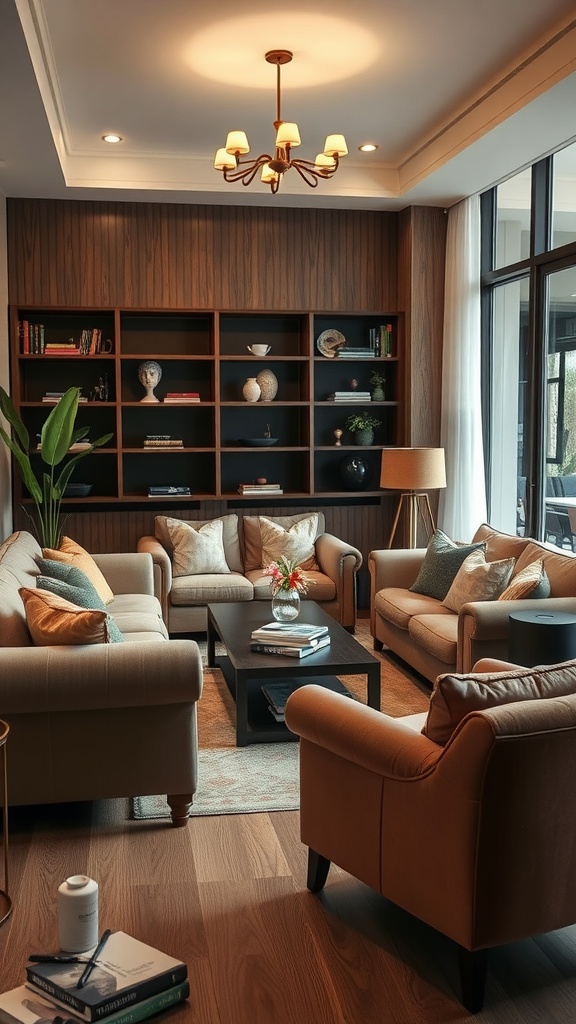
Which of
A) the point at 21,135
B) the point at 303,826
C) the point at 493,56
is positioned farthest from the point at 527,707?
the point at 21,135

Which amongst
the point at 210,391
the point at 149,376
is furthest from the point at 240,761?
the point at 210,391

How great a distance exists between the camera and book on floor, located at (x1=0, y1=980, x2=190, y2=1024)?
216 cm

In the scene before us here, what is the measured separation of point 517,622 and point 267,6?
9.20 feet

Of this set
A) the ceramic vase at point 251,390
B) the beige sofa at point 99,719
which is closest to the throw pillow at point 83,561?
the beige sofa at point 99,719

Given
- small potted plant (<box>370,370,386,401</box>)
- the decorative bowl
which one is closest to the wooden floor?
the decorative bowl

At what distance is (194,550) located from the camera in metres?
6.25

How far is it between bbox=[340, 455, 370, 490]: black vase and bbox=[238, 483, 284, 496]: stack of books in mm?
494

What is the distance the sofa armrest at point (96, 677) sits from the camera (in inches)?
125

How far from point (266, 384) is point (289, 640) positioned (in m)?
2.93

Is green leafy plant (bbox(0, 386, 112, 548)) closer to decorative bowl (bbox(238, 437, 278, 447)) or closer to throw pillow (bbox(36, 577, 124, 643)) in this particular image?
decorative bowl (bbox(238, 437, 278, 447))

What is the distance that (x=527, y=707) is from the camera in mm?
2252

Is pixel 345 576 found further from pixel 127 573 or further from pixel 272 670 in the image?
pixel 272 670

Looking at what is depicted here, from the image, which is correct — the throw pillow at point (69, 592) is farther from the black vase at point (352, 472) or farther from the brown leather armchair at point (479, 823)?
the black vase at point (352, 472)

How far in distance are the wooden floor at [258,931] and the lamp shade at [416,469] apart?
3.16 metres
